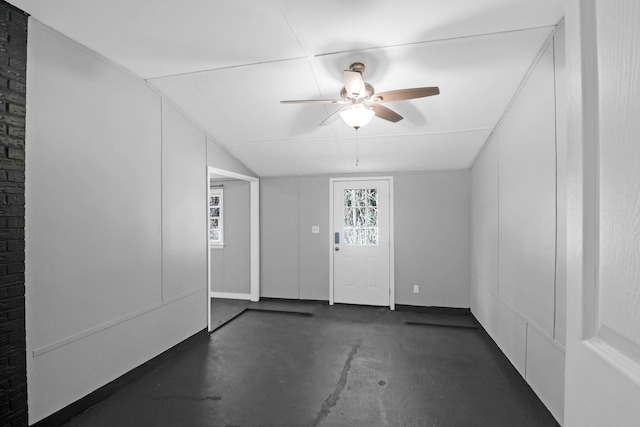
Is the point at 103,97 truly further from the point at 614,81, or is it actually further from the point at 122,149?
the point at 614,81

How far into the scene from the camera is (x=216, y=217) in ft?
17.5

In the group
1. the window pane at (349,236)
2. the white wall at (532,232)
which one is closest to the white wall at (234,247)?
the window pane at (349,236)

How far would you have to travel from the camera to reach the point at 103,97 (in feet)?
7.64

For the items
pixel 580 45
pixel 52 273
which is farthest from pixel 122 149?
pixel 580 45

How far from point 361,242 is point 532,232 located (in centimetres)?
268

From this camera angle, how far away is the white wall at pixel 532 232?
1959 millimetres

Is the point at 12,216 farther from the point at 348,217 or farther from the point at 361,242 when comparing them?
the point at 361,242

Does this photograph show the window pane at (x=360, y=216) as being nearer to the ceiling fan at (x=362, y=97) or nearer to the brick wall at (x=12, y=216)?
the ceiling fan at (x=362, y=97)

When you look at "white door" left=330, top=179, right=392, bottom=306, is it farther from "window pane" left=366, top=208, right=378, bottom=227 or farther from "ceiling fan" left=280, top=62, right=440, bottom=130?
"ceiling fan" left=280, top=62, right=440, bottom=130

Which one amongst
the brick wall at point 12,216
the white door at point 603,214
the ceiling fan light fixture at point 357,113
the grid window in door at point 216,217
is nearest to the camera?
the white door at point 603,214

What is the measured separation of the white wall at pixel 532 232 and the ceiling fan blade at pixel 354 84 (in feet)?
4.14

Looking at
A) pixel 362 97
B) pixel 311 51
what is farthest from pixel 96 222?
pixel 362 97

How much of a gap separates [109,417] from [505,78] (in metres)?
4.00

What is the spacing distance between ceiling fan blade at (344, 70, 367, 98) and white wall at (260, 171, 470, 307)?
106 inches
